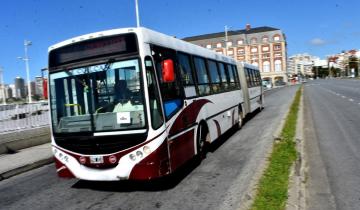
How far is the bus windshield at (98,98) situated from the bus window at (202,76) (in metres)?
3.15

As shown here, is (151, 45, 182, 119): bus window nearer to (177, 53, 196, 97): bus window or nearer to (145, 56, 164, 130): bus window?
(145, 56, 164, 130): bus window

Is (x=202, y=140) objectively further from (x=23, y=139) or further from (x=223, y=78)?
(x=23, y=139)

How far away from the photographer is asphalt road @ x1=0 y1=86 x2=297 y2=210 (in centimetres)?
632

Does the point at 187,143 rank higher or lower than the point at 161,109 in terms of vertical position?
lower

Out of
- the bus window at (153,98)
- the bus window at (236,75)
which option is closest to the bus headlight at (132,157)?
the bus window at (153,98)

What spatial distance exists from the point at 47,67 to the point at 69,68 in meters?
0.61

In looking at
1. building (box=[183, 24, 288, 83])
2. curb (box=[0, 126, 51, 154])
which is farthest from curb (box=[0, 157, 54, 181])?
building (box=[183, 24, 288, 83])

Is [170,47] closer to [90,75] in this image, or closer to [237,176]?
Result: [90,75]

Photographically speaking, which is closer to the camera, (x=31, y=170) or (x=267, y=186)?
(x=267, y=186)

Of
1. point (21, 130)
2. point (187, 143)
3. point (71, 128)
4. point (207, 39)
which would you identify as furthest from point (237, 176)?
point (207, 39)

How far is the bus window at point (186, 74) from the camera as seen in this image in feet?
28.3

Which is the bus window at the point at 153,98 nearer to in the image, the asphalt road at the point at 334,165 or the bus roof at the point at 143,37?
the bus roof at the point at 143,37

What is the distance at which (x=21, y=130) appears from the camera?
46.1 ft

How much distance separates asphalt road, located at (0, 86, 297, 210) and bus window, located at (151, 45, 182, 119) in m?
1.38
